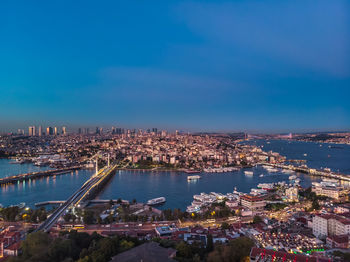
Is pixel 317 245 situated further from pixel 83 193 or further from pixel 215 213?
pixel 83 193

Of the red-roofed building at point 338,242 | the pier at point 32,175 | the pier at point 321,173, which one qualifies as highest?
the red-roofed building at point 338,242

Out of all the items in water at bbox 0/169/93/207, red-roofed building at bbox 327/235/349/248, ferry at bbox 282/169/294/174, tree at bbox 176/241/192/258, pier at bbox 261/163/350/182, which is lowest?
ferry at bbox 282/169/294/174

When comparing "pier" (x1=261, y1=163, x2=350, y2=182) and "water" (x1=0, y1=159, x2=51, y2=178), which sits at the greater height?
"water" (x1=0, y1=159, x2=51, y2=178)

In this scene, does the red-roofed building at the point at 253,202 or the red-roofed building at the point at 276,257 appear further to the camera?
the red-roofed building at the point at 253,202

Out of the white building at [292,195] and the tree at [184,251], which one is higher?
the tree at [184,251]

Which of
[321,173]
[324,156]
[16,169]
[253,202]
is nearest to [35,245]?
[253,202]

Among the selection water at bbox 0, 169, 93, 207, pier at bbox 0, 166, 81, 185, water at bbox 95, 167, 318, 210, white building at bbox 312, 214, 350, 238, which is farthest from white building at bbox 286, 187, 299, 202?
pier at bbox 0, 166, 81, 185

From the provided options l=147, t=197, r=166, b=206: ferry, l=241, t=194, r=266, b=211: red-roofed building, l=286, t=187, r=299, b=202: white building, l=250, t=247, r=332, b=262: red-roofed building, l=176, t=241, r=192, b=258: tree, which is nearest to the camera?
l=250, t=247, r=332, b=262: red-roofed building

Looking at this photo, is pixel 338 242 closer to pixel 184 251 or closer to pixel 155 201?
pixel 184 251

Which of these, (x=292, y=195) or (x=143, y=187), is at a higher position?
(x=292, y=195)

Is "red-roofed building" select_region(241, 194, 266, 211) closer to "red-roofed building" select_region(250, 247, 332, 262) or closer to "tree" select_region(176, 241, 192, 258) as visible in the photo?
"red-roofed building" select_region(250, 247, 332, 262)

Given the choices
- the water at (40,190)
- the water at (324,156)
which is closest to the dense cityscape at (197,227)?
the water at (40,190)

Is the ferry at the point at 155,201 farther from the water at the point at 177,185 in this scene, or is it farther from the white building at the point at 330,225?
the white building at the point at 330,225
